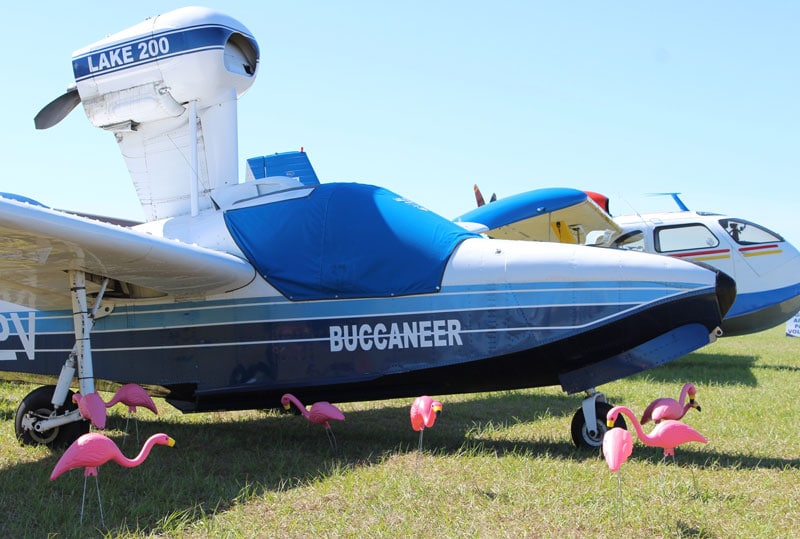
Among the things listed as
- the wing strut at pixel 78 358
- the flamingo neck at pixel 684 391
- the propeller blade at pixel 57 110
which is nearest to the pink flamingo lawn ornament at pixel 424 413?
the flamingo neck at pixel 684 391

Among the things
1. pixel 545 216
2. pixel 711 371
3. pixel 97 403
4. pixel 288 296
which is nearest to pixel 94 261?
pixel 97 403

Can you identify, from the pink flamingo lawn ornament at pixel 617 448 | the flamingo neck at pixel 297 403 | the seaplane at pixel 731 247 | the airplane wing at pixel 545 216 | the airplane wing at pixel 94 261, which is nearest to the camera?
the pink flamingo lawn ornament at pixel 617 448

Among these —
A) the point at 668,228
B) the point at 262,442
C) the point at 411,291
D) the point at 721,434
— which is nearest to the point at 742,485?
the point at 721,434

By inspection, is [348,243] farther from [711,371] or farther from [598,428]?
[711,371]

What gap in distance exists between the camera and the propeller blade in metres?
8.73

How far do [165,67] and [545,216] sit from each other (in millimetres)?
7384

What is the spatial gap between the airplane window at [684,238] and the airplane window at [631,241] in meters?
0.36

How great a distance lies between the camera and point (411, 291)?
6.09m

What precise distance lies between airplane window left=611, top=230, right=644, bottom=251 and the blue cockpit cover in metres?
8.36

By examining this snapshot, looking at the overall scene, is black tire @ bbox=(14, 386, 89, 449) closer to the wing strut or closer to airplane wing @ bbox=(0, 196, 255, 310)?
the wing strut

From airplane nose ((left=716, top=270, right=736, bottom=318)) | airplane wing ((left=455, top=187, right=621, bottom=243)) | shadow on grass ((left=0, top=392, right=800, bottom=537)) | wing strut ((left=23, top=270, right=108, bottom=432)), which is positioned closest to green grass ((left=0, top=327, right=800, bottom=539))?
shadow on grass ((left=0, top=392, right=800, bottom=537))

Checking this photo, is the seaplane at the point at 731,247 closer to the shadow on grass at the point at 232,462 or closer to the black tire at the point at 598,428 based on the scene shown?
the shadow on grass at the point at 232,462

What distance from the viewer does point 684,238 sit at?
13.4m

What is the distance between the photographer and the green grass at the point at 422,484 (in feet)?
13.1
